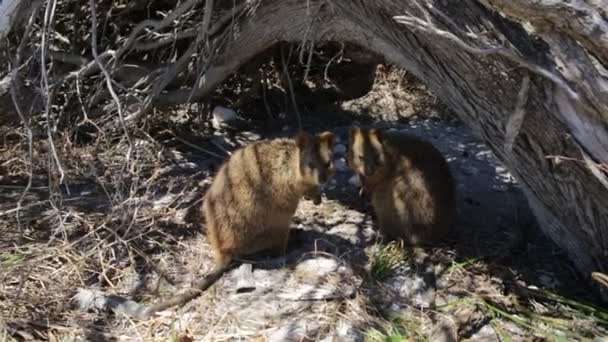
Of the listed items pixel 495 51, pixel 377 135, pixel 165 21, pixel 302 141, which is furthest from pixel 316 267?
pixel 165 21

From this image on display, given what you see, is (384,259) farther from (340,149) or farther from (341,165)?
(340,149)

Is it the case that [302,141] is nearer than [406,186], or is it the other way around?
[302,141]

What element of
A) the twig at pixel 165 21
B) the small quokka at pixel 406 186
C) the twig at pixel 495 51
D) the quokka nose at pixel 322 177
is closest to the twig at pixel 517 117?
the twig at pixel 495 51

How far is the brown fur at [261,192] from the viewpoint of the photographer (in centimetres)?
484

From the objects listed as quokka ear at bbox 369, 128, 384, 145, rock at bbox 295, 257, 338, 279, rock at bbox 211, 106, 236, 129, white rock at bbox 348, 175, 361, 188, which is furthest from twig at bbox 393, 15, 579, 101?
rock at bbox 211, 106, 236, 129

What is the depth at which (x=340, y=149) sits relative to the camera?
641 centimetres

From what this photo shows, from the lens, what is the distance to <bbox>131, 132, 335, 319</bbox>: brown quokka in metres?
4.84

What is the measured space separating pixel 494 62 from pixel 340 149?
2.36 metres

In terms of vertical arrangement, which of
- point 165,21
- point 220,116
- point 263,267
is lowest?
point 263,267

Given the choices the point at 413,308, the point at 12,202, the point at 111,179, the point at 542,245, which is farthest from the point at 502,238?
the point at 12,202

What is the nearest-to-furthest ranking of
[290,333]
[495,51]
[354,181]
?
1. [495,51]
2. [290,333]
3. [354,181]

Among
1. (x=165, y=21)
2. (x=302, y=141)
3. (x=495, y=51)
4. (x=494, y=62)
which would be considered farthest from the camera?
(x=165, y=21)

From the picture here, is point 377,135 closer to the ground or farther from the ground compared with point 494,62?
closer to the ground

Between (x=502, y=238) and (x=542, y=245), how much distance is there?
0.28 m
